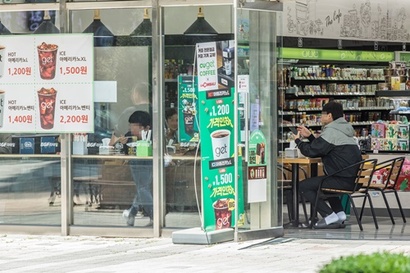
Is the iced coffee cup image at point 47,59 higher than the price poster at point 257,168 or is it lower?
higher

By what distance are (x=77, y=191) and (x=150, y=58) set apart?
5.91ft

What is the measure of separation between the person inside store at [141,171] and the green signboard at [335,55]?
610cm

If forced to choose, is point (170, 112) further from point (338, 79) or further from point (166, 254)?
point (338, 79)

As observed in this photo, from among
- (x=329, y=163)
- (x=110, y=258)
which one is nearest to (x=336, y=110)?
(x=329, y=163)

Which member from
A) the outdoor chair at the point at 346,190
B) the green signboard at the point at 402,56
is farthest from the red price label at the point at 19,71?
the green signboard at the point at 402,56

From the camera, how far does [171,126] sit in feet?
41.7

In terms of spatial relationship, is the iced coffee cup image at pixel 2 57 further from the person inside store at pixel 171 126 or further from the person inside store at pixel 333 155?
the person inside store at pixel 333 155

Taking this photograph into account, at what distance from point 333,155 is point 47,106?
3.43m

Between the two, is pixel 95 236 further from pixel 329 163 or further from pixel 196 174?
pixel 329 163

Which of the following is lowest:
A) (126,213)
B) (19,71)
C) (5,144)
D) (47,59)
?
(126,213)

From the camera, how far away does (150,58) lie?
12.8m

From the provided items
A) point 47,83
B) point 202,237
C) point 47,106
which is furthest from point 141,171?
point 47,83

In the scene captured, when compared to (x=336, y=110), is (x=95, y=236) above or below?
below

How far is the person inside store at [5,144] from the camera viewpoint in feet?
43.9
